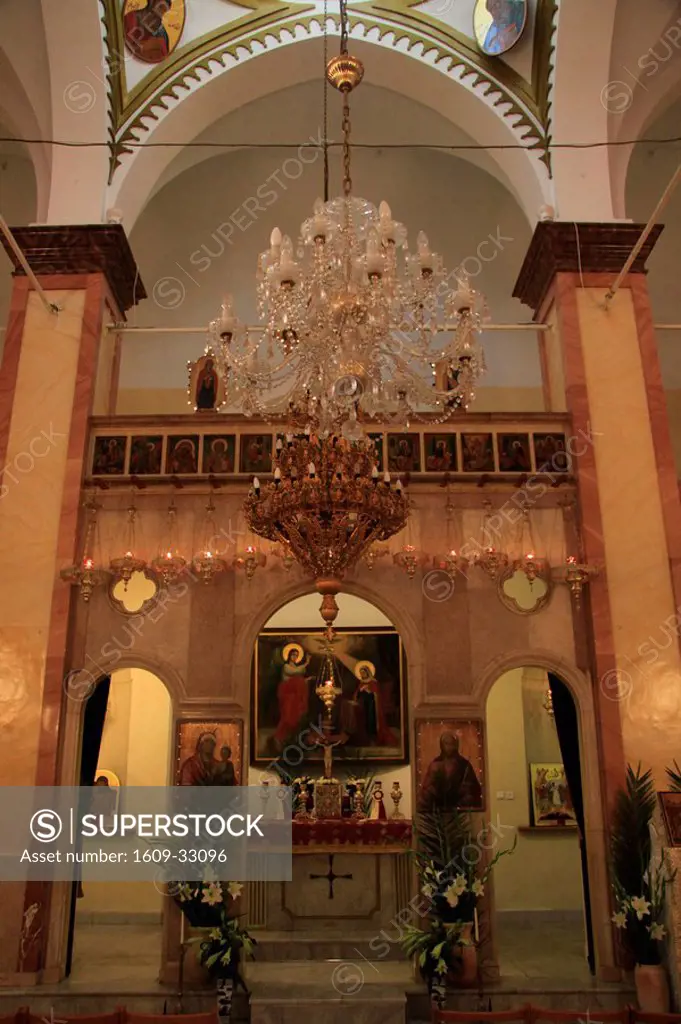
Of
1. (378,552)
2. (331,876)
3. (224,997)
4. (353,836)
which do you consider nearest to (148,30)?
(378,552)

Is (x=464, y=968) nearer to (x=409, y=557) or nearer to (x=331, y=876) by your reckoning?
(x=331, y=876)

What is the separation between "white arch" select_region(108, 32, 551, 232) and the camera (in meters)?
10.2

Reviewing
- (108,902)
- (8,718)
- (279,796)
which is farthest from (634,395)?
(108,902)

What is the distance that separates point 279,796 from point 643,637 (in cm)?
476

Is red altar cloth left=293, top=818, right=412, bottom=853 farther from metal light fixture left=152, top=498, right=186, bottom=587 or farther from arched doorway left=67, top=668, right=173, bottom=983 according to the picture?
metal light fixture left=152, top=498, right=186, bottom=587

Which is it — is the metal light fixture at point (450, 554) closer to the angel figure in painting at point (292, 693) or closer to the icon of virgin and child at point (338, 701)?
the icon of virgin and child at point (338, 701)

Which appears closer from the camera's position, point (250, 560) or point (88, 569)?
point (88, 569)

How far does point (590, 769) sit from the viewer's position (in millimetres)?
7914

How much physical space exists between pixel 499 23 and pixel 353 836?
9483mm

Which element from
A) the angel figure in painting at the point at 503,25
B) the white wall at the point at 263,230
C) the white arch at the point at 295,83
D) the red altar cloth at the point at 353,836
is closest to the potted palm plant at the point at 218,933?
the red altar cloth at the point at 353,836

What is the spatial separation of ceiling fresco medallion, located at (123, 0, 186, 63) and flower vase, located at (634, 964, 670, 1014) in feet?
35.8

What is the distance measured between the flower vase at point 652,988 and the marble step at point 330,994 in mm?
1879

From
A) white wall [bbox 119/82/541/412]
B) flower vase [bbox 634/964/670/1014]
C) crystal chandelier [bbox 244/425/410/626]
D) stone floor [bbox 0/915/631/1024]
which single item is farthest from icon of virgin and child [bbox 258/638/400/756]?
crystal chandelier [bbox 244/425/410/626]

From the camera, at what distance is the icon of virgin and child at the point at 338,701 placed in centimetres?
1112
